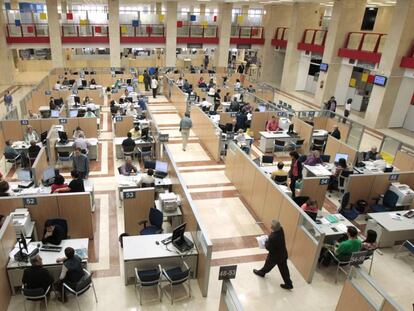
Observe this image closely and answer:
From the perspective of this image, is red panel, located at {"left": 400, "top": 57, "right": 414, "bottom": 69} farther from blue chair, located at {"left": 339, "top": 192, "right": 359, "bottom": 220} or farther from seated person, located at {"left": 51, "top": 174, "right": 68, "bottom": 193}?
seated person, located at {"left": 51, "top": 174, "right": 68, "bottom": 193}

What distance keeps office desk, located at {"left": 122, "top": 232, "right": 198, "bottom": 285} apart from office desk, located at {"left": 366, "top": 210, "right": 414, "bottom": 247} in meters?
4.61

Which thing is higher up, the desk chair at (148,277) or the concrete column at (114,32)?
the concrete column at (114,32)

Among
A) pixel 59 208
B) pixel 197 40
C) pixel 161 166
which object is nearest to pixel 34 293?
pixel 59 208

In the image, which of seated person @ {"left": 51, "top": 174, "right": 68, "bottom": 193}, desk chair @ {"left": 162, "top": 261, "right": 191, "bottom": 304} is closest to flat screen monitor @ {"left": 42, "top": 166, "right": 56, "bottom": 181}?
seated person @ {"left": 51, "top": 174, "right": 68, "bottom": 193}

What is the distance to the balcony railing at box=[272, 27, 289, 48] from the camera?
86.6ft

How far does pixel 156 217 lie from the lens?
24.2 feet

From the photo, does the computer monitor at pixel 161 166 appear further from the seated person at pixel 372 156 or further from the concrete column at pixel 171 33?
the concrete column at pixel 171 33

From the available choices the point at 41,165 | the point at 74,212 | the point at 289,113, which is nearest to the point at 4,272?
the point at 74,212

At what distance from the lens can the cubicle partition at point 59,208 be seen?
701 centimetres

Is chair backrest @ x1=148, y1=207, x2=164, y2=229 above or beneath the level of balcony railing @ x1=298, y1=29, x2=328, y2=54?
beneath

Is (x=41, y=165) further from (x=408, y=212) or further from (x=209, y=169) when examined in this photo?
(x=408, y=212)

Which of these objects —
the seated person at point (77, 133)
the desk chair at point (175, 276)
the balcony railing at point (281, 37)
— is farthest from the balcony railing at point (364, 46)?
the desk chair at point (175, 276)

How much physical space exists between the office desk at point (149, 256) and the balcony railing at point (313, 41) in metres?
19.8

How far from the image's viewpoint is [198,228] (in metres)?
6.47
